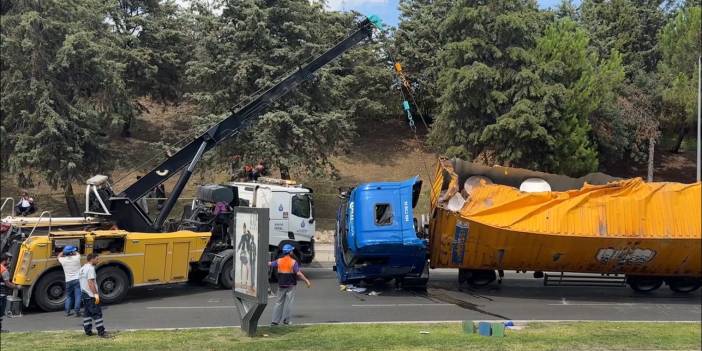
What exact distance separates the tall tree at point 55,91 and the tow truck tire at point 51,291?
34.2ft

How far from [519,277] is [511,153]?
11860 millimetres

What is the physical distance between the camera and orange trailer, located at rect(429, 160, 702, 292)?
470 inches

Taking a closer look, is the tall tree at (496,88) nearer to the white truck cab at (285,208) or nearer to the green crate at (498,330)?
the white truck cab at (285,208)

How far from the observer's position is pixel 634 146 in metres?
30.0

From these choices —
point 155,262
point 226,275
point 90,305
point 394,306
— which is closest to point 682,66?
point 90,305

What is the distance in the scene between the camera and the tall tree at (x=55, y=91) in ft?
71.2

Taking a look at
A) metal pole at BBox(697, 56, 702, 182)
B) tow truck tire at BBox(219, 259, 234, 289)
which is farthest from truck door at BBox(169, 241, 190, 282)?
metal pole at BBox(697, 56, 702, 182)

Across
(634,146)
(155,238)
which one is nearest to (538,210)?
(155,238)

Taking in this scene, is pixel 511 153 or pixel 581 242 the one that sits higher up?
pixel 511 153

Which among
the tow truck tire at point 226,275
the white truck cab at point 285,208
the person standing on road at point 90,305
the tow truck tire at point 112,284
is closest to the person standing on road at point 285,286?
the person standing on road at point 90,305

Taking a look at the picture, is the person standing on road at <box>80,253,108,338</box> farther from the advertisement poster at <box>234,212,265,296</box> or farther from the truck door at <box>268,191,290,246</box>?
the truck door at <box>268,191,290,246</box>

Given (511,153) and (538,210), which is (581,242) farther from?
(511,153)

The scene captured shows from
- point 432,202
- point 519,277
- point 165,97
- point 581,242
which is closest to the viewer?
point 581,242

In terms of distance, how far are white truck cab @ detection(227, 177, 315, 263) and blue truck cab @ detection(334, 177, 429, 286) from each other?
2487mm
